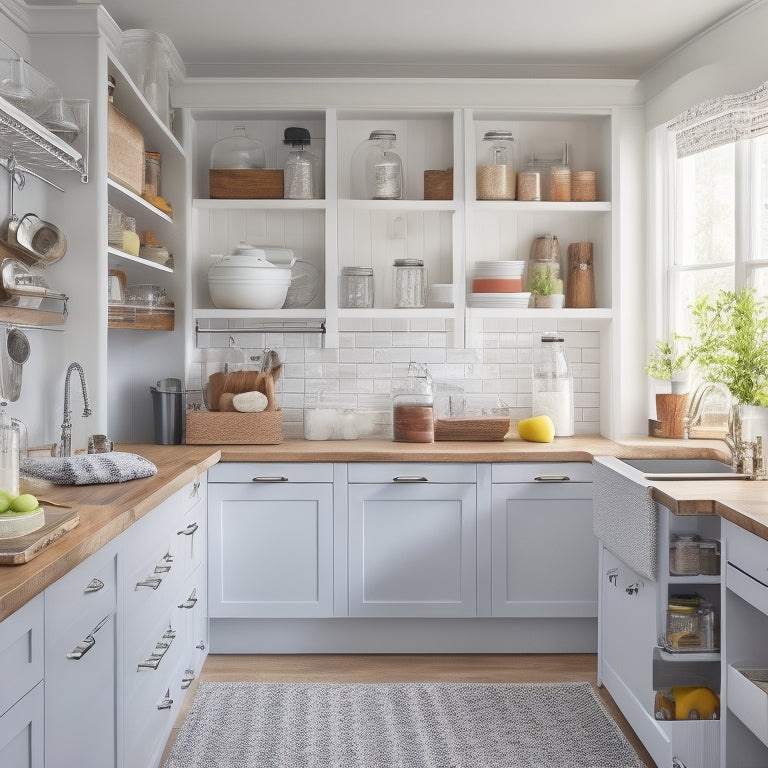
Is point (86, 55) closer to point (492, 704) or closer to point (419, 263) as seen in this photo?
point (419, 263)

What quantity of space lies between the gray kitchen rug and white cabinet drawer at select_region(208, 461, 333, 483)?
84cm

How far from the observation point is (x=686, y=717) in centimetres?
256

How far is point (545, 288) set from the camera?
13.7ft

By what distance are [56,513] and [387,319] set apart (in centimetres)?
259

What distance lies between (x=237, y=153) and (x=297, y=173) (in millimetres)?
313

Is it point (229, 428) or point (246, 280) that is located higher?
point (246, 280)

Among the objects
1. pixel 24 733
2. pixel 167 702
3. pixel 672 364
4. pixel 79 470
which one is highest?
pixel 672 364

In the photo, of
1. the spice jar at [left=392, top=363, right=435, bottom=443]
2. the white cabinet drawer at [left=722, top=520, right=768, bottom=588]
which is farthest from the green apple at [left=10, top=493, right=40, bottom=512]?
the spice jar at [left=392, top=363, right=435, bottom=443]

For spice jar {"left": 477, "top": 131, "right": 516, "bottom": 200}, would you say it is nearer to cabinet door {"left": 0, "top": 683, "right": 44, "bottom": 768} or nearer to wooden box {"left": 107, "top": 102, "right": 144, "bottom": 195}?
wooden box {"left": 107, "top": 102, "right": 144, "bottom": 195}

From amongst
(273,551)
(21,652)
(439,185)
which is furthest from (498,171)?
(21,652)

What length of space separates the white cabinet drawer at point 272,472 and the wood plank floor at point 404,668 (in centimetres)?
79

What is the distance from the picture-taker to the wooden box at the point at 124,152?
122 inches

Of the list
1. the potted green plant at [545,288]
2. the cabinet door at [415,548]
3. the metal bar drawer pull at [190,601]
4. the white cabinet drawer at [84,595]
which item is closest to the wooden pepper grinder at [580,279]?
the potted green plant at [545,288]

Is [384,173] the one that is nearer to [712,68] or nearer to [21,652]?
[712,68]
